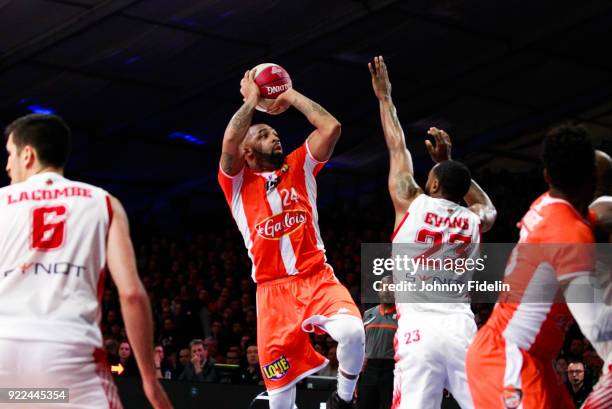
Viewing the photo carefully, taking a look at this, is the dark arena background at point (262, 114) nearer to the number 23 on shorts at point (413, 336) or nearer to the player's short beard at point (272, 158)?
the player's short beard at point (272, 158)

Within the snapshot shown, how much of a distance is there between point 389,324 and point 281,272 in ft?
13.8

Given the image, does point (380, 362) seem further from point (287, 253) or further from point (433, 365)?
point (433, 365)

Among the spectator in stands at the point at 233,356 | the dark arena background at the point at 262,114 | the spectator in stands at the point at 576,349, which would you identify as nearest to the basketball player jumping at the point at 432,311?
the spectator in stands at the point at 576,349

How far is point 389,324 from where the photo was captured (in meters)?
11.4

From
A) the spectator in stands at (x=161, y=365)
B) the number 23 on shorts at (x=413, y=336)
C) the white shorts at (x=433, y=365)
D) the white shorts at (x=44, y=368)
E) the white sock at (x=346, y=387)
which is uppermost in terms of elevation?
the white shorts at (x=44, y=368)

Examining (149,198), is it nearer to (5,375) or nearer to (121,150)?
(121,150)

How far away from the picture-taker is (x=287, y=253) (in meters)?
7.40

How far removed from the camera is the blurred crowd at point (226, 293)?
1304 cm

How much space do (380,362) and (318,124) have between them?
4.49 meters

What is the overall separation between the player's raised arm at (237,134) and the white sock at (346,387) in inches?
72.0

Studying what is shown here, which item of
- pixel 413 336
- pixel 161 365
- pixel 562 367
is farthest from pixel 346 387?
pixel 161 365

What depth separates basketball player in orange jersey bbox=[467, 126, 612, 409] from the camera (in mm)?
3969

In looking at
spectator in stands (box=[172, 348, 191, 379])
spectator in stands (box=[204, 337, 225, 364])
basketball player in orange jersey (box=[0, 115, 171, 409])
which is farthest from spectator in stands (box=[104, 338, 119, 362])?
basketball player in orange jersey (box=[0, 115, 171, 409])

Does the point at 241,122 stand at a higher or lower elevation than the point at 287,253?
Result: higher
